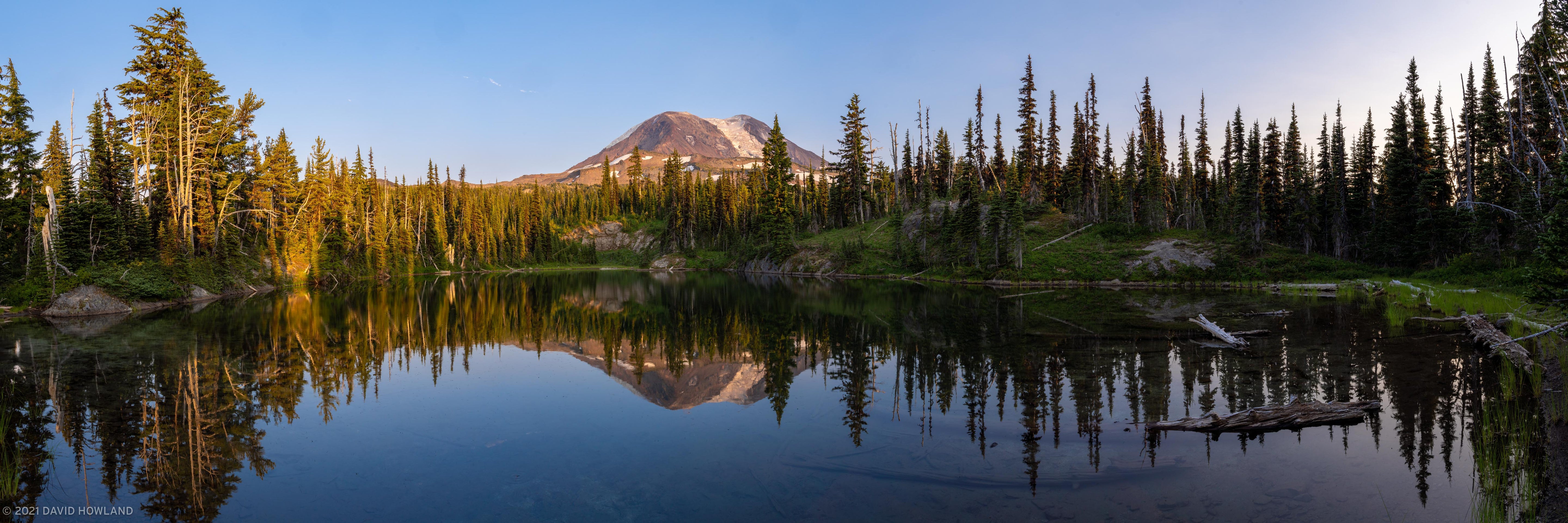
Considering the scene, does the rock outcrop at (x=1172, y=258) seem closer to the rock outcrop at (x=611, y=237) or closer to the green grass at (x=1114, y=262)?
the green grass at (x=1114, y=262)

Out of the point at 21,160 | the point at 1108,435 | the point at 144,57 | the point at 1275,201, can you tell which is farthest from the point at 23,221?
the point at 1275,201

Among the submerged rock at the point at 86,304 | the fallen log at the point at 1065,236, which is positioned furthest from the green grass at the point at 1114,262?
the submerged rock at the point at 86,304

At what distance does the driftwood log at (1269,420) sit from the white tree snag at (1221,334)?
797 centimetres

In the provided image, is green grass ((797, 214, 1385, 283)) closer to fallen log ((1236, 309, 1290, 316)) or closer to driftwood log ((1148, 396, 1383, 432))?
fallen log ((1236, 309, 1290, 316))

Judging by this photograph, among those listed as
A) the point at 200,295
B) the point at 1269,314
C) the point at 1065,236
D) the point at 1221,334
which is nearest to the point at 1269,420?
the point at 1221,334

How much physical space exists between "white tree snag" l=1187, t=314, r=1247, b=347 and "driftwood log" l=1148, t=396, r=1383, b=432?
797 cm

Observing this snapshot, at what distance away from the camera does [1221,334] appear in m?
19.5

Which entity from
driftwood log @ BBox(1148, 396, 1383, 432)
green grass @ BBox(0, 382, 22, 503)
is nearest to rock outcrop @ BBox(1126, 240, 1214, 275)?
driftwood log @ BBox(1148, 396, 1383, 432)

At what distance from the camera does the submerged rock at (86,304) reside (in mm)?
28328

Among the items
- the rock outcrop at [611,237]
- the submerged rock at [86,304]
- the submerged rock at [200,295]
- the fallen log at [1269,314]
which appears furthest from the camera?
the rock outcrop at [611,237]

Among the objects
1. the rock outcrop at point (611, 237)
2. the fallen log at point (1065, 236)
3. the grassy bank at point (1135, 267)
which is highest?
the rock outcrop at point (611, 237)

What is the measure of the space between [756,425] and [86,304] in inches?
1397

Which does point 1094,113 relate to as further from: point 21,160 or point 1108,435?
point 21,160

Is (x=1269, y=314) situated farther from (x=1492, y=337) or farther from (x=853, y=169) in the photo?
(x=853, y=169)
